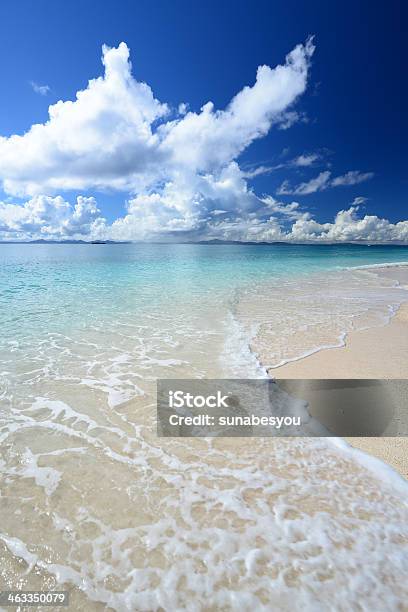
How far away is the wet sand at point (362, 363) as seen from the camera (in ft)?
22.6

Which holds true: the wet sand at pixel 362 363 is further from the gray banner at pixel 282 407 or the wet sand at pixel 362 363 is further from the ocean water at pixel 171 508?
the ocean water at pixel 171 508

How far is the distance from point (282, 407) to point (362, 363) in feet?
10.7

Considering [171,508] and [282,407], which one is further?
[282,407]

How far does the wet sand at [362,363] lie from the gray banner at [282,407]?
0.83 feet

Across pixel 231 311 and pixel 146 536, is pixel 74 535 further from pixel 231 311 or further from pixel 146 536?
pixel 231 311

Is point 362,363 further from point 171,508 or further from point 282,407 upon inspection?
point 171,508

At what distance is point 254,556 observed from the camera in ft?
10.1

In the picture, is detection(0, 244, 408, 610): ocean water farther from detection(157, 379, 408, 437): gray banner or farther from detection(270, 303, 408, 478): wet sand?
detection(270, 303, 408, 478): wet sand

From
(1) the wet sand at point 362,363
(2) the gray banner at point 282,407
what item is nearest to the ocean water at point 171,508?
(2) the gray banner at point 282,407

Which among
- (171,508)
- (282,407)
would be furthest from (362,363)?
(171,508)

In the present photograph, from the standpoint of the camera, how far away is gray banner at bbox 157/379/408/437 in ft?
17.1

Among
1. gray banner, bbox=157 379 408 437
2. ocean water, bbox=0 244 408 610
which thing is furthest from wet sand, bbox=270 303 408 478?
ocean water, bbox=0 244 408 610

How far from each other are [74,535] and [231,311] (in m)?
11.8

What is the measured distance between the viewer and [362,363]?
7.71 metres
